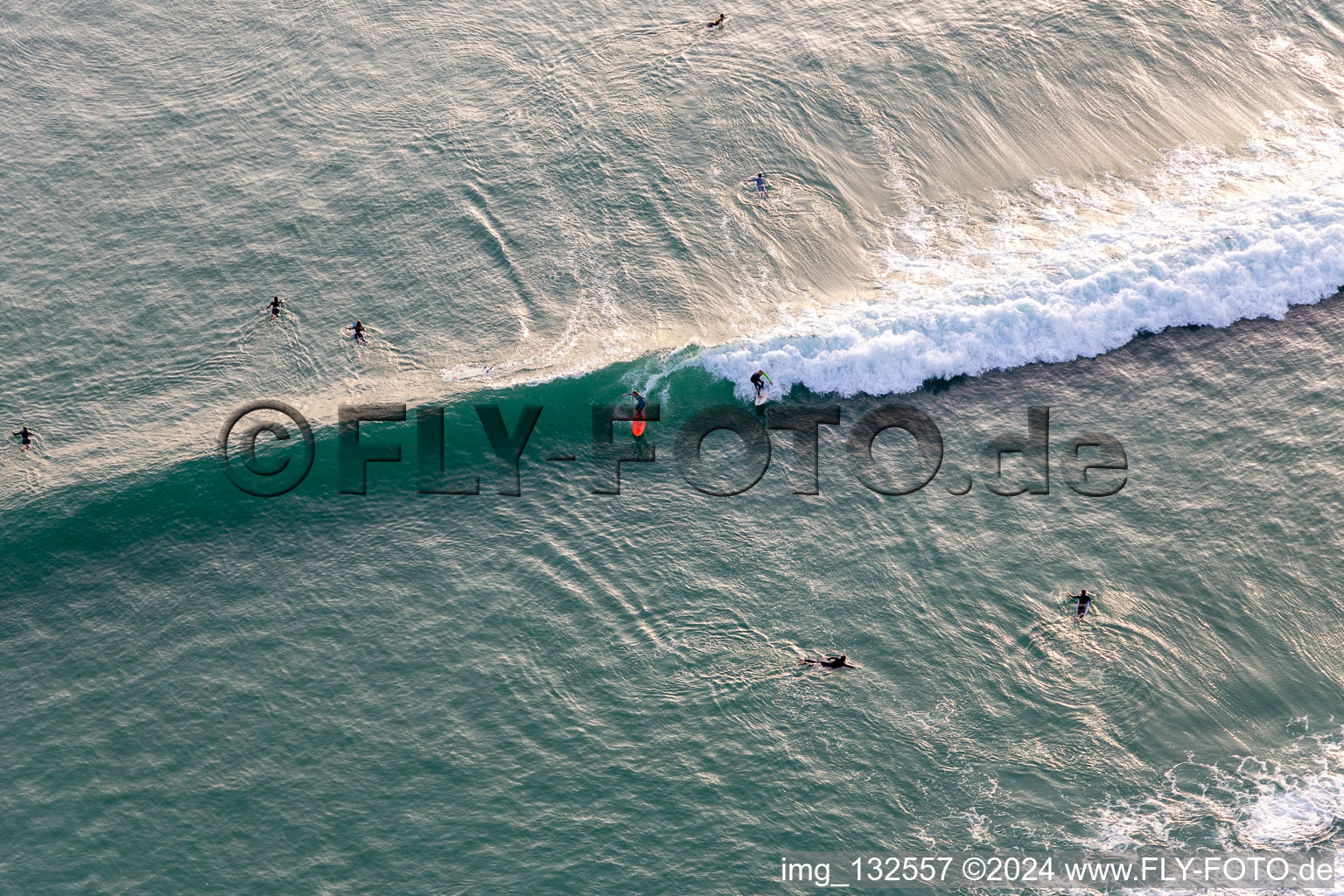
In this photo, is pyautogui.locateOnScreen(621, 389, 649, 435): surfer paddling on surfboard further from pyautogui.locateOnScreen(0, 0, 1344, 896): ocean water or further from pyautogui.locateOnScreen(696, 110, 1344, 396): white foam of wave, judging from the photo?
pyautogui.locateOnScreen(696, 110, 1344, 396): white foam of wave

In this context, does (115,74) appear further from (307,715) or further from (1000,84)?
(1000,84)

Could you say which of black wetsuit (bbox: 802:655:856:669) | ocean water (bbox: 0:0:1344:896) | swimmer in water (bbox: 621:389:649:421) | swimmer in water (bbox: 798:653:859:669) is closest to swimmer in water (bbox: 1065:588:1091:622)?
ocean water (bbox: 0:0:1344:896)

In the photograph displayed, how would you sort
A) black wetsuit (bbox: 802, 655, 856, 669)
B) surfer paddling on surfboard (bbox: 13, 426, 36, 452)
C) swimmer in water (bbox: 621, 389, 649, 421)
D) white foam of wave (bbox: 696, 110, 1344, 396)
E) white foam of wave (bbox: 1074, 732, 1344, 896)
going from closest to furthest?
→ white foam of wave (bbox: 1074, 732, 1344, 896), black wetsuit (bbox: 802, 655, 856, 669), surfer paddling on surfboard (bbox: 13, 426, 36, 452), swimmer in water (bbox: 621, 389, 649, 421), white foam of wave (bbox: 696, 110, 1344, 396)

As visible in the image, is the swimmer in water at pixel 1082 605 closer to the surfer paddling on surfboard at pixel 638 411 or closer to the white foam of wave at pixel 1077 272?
the white foam of wave at pixel 1077 272

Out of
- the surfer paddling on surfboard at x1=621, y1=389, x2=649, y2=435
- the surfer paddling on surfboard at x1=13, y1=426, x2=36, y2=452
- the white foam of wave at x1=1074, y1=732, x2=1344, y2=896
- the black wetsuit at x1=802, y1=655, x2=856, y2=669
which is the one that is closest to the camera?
the white foam of wave at x1=1074, y1=732, x2=1344, y2=896

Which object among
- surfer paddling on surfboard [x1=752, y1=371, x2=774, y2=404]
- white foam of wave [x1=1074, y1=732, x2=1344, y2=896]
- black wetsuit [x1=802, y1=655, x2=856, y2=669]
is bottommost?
white foam of wave [x1=1074, y1=732, x2=1344, y2=896]

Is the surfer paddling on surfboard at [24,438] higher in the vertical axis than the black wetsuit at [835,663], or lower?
higher

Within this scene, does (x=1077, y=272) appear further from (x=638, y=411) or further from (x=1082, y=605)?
(x=638, y=411)

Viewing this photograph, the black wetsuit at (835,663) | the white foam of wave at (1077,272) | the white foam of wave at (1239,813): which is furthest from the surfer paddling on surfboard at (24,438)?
the white foam of wave at (1239,813)
